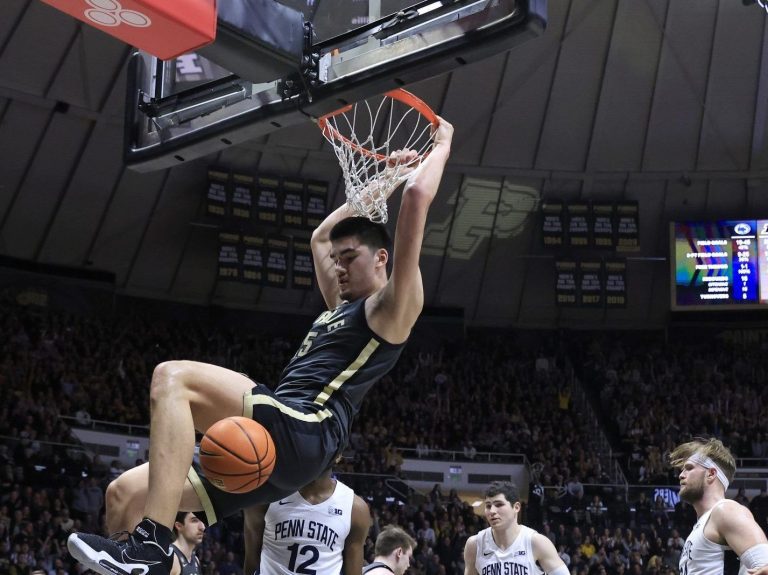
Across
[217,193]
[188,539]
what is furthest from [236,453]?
[217,193]

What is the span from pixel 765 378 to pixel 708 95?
317 inches

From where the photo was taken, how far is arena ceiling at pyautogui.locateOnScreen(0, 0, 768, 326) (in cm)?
2403

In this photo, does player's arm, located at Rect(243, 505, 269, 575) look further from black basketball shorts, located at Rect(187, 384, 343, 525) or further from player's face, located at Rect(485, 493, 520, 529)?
black basketball shorts, located at Rect(187, 384, 343, 525)

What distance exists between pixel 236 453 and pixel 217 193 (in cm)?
2215

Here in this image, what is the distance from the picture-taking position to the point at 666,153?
27.9 metres

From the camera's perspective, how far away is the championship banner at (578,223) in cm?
2815

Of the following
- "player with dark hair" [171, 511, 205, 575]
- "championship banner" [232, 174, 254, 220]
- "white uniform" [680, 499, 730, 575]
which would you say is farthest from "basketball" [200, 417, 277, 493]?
"championship banner" [232, 174, 254, 220]

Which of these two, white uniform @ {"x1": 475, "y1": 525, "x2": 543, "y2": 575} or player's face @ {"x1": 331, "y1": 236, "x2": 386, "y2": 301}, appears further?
white uniform @ {"x1": 475, "y1": 525, "x2": 543, "y2": 575}

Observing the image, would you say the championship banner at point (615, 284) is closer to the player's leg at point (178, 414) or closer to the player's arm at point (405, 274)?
the player's arm at point (405, 274)

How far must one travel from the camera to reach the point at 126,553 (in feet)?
14.0

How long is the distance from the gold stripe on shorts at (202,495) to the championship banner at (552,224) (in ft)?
77.6

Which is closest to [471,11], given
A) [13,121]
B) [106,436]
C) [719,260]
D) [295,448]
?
[295,448]

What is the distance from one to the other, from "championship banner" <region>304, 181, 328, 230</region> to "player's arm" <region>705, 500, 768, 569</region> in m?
20.6

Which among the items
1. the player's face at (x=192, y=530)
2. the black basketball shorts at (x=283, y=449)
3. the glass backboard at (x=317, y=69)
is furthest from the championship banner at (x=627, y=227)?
the black basketball shorts at (x=283, y=449)
